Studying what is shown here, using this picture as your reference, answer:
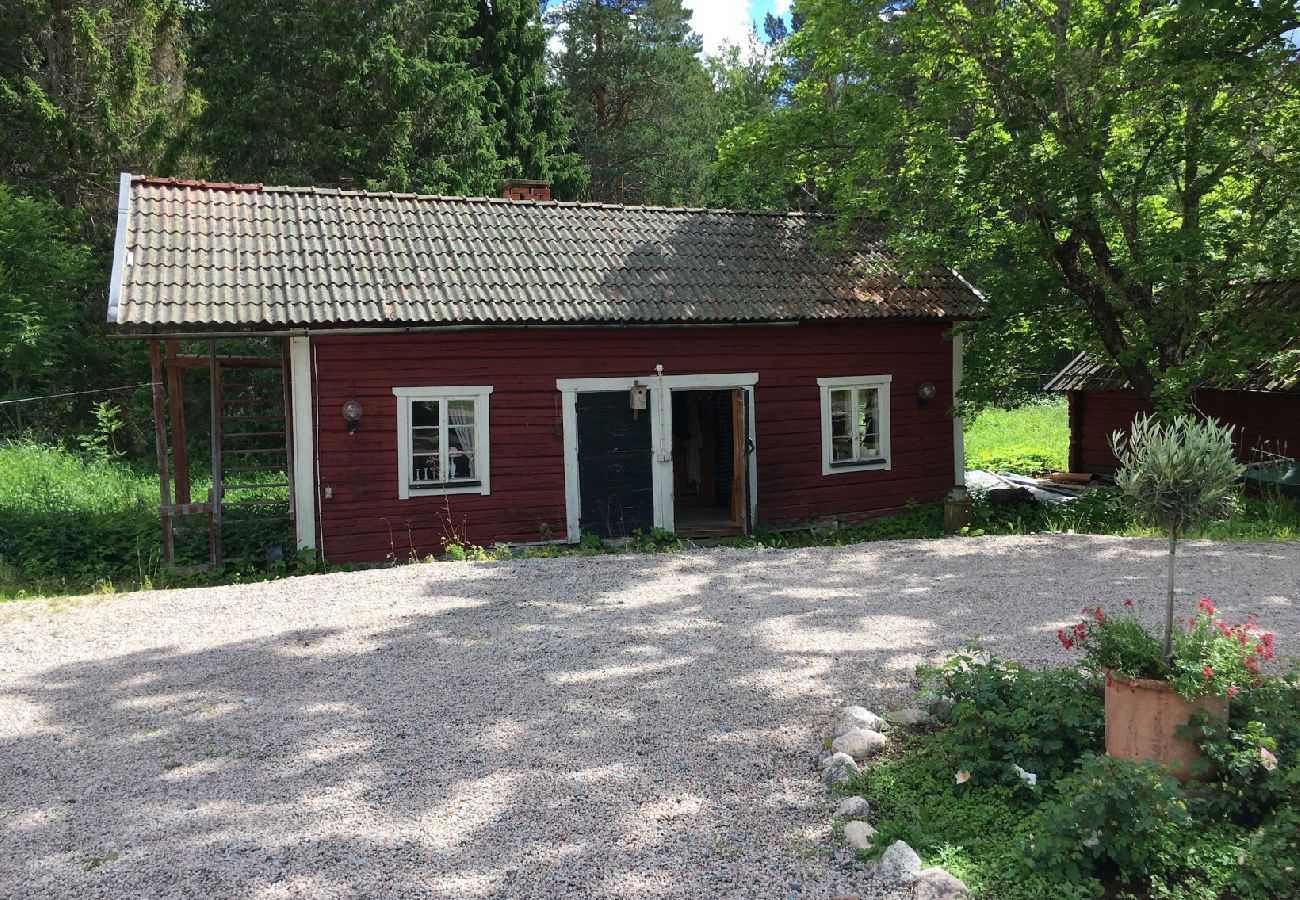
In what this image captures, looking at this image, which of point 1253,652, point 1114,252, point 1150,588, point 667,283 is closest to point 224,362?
point 667,283

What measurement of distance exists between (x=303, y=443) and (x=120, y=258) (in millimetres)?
2871

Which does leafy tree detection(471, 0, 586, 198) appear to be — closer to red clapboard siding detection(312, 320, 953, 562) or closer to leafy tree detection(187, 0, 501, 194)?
leafy tree detection(187, 0, 501, 194)

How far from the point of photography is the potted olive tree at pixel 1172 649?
13.5 ft

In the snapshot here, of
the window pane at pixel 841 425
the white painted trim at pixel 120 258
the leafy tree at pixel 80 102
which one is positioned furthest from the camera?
the leafy tree at pixel 80 102

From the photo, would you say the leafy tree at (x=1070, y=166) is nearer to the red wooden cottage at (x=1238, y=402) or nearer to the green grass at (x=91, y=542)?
the red wooden cottage at (x=1238, y=402)

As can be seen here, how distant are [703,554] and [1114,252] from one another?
8.47m

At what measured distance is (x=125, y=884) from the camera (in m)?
3.92

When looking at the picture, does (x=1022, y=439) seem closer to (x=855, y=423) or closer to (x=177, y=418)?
(x=855, y=423)

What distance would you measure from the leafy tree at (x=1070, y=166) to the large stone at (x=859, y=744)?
976 cm

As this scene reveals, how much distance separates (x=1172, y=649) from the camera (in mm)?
4336

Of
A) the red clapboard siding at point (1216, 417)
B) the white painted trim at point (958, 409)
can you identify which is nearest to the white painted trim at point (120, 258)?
the white painted trim at point (958, 409)

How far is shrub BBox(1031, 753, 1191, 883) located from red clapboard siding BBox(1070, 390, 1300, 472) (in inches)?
459

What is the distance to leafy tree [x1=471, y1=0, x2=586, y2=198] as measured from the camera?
26203mm

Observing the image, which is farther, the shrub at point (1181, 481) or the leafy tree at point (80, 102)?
the leafy tree at point (80, 102)
